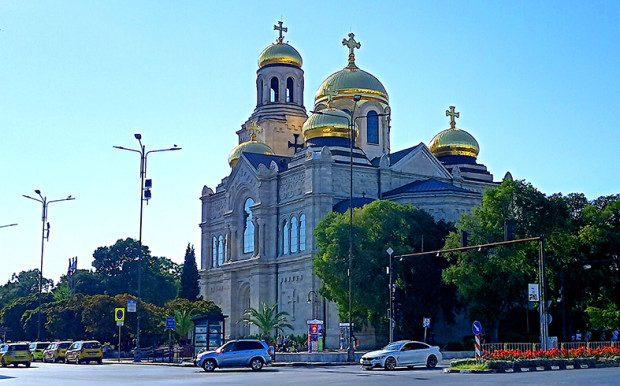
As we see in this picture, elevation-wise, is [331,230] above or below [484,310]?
above

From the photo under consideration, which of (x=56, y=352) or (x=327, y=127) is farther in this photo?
(x=327, y=127)

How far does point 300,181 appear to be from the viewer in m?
74.6

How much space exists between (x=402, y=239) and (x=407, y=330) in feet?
20.3

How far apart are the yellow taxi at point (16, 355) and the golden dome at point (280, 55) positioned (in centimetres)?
4681

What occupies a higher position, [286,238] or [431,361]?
[286,238]

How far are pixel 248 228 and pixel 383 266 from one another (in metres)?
25.6

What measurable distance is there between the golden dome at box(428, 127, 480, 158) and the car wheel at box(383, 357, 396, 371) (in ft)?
158

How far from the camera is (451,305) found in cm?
6153

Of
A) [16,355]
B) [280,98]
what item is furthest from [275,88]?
[16,355]

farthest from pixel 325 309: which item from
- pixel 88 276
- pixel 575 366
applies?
pixel 88 276

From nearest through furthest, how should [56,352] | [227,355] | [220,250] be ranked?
[227,355], [56,352], [220,250]

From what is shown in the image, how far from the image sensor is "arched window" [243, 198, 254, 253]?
81188 mm

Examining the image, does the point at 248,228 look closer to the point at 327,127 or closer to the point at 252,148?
the point at 252,148

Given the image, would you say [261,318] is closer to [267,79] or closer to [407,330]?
[407,330]
